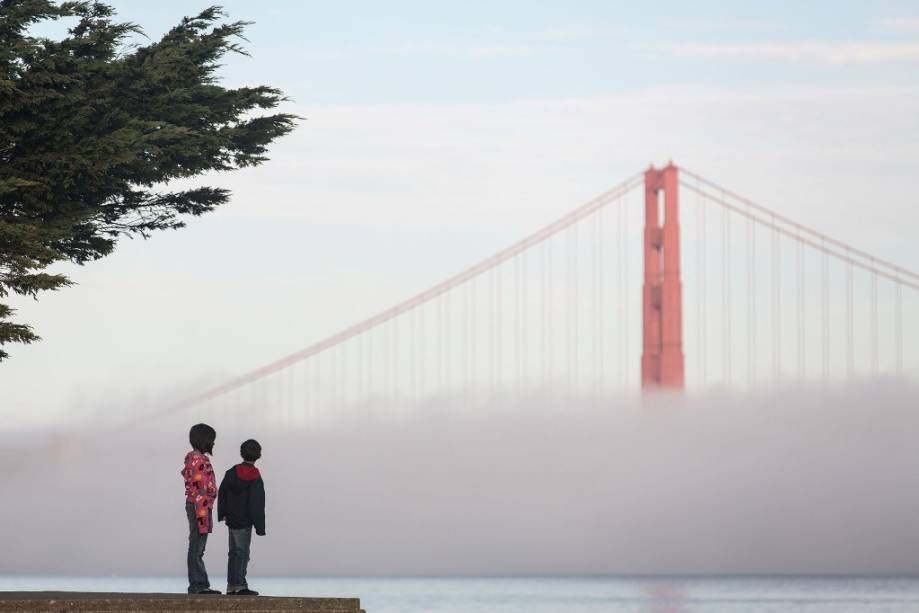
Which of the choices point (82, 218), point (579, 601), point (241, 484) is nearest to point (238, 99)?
point (82, 218)

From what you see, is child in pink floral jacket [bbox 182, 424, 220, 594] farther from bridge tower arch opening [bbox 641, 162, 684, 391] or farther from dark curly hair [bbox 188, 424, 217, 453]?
bridge tower arch opening [bbox 641, 162, 684, 391]

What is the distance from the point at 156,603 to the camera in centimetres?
1870

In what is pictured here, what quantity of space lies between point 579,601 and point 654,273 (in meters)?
99.9

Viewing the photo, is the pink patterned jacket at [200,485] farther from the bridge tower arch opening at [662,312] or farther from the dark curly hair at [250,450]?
the bridge tower arch opening at [662,312]

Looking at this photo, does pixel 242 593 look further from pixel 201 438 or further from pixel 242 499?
pixel 201 438

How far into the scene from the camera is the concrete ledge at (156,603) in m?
18.6

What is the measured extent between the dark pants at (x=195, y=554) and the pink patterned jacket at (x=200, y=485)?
10 centimetres

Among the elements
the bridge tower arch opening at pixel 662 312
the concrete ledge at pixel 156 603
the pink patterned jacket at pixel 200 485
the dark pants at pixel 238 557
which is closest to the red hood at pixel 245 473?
the pink patterned jacket at pixel 200 485

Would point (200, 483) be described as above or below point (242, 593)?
above

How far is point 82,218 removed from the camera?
23.8m

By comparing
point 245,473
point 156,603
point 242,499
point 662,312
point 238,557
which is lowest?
point 156,603

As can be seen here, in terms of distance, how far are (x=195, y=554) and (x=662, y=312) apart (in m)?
69.3

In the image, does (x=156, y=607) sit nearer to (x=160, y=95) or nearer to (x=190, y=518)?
(x=190, y=518)

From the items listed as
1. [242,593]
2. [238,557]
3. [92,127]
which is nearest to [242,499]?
[238,557]
